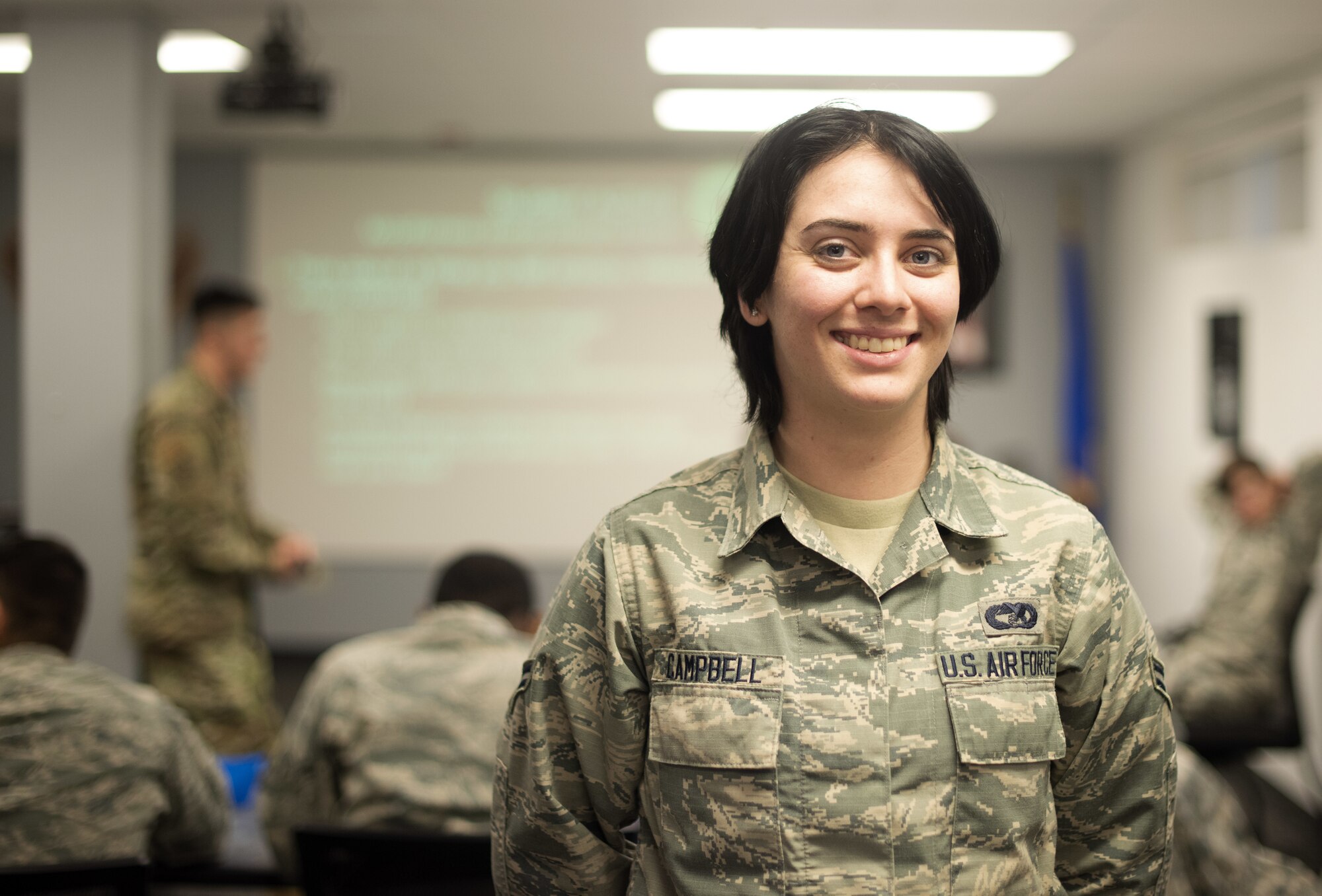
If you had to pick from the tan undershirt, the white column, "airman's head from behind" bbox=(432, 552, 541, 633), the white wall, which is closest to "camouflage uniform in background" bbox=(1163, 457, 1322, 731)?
the white wall

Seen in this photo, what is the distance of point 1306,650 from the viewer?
405cm

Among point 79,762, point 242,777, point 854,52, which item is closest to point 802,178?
point 79,762

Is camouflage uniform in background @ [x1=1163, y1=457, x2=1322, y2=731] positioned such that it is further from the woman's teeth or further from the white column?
the white column

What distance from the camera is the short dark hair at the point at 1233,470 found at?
11.4ft

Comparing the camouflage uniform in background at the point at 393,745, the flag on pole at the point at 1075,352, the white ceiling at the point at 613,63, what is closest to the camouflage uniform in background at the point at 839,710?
the camouflage uniform in background at the point at 393,745

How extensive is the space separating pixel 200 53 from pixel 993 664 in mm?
4017

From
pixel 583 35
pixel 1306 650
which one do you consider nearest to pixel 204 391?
pixel 583 35

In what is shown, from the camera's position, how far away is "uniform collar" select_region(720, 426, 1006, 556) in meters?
1.06

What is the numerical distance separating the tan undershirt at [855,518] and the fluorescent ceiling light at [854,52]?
302cm

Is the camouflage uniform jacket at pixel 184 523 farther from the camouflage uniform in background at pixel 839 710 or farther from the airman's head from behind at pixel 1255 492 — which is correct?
the airman's head from behind at pixel 1255 492

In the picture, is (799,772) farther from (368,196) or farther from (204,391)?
(368,196)

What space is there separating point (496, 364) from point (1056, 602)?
16.2ft

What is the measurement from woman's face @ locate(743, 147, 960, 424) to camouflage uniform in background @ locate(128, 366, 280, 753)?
2.83 meters

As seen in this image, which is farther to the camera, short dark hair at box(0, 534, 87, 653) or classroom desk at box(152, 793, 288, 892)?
classroom desk at box(152, 793, 288, 892)
